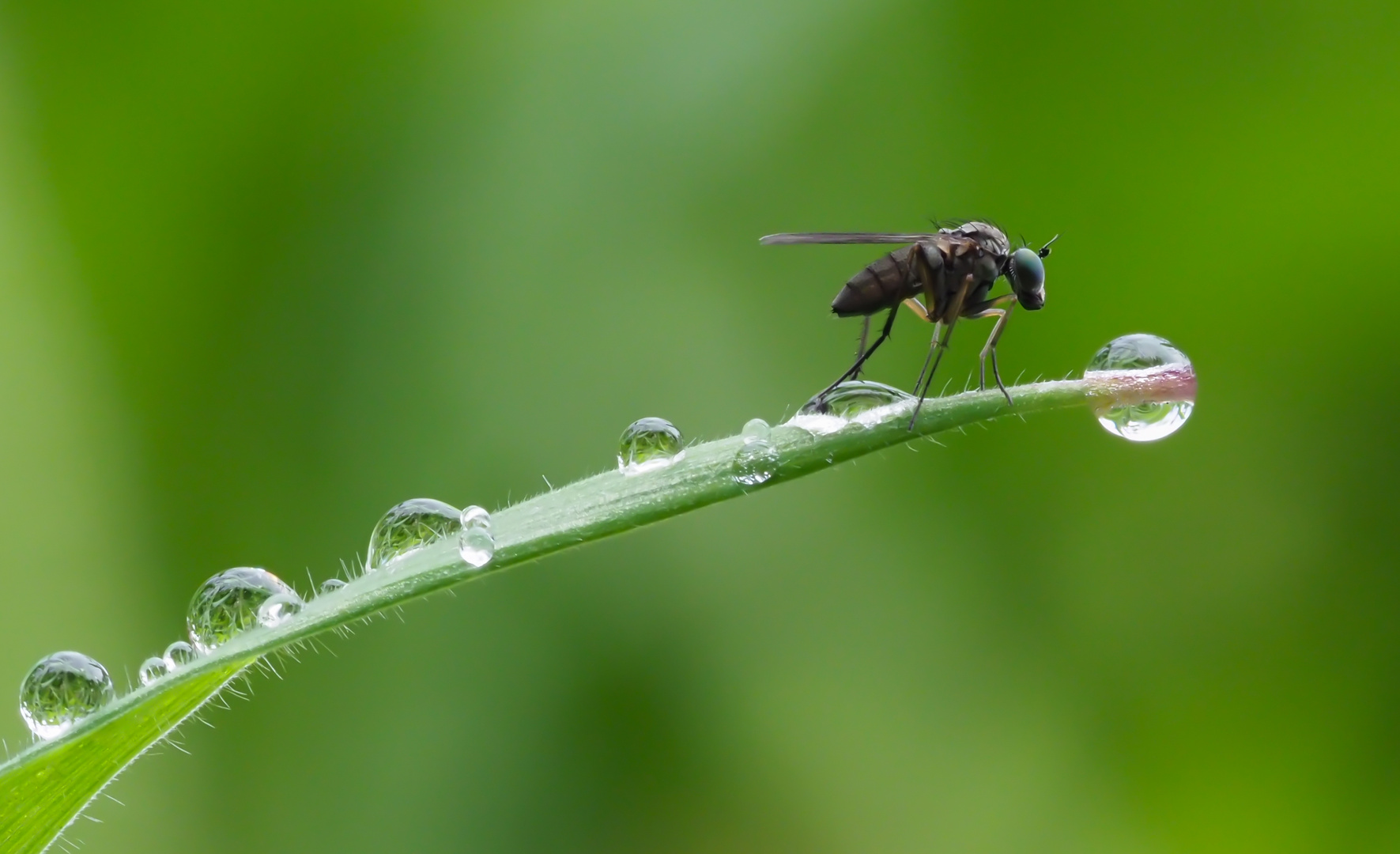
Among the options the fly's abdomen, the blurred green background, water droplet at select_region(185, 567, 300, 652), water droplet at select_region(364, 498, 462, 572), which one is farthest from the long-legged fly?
water droplet at select_region(185, 567, 300, 652)

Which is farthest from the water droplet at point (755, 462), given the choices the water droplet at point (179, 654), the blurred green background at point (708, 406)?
the blurred green background at point (708, 406)

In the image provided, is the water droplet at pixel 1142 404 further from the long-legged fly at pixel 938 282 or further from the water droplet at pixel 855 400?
the long-legged fly at pixel 938 282

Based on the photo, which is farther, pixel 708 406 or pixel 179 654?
pixel 708 406

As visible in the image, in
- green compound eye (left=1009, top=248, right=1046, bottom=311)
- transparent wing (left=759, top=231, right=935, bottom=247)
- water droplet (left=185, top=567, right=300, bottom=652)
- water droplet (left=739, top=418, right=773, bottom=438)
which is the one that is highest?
transparent wing (left=759, top=231, right=935, bottom=247)

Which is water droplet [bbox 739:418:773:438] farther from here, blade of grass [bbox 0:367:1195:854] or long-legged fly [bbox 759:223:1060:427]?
long-legged fly [bbox 759:223:1060:427]

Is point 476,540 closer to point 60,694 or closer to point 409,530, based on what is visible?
point 409,530

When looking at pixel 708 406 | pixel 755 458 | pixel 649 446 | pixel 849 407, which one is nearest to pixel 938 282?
pixel 708 406

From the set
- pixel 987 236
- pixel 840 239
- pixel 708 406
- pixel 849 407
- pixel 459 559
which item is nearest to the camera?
pixel 459 559
